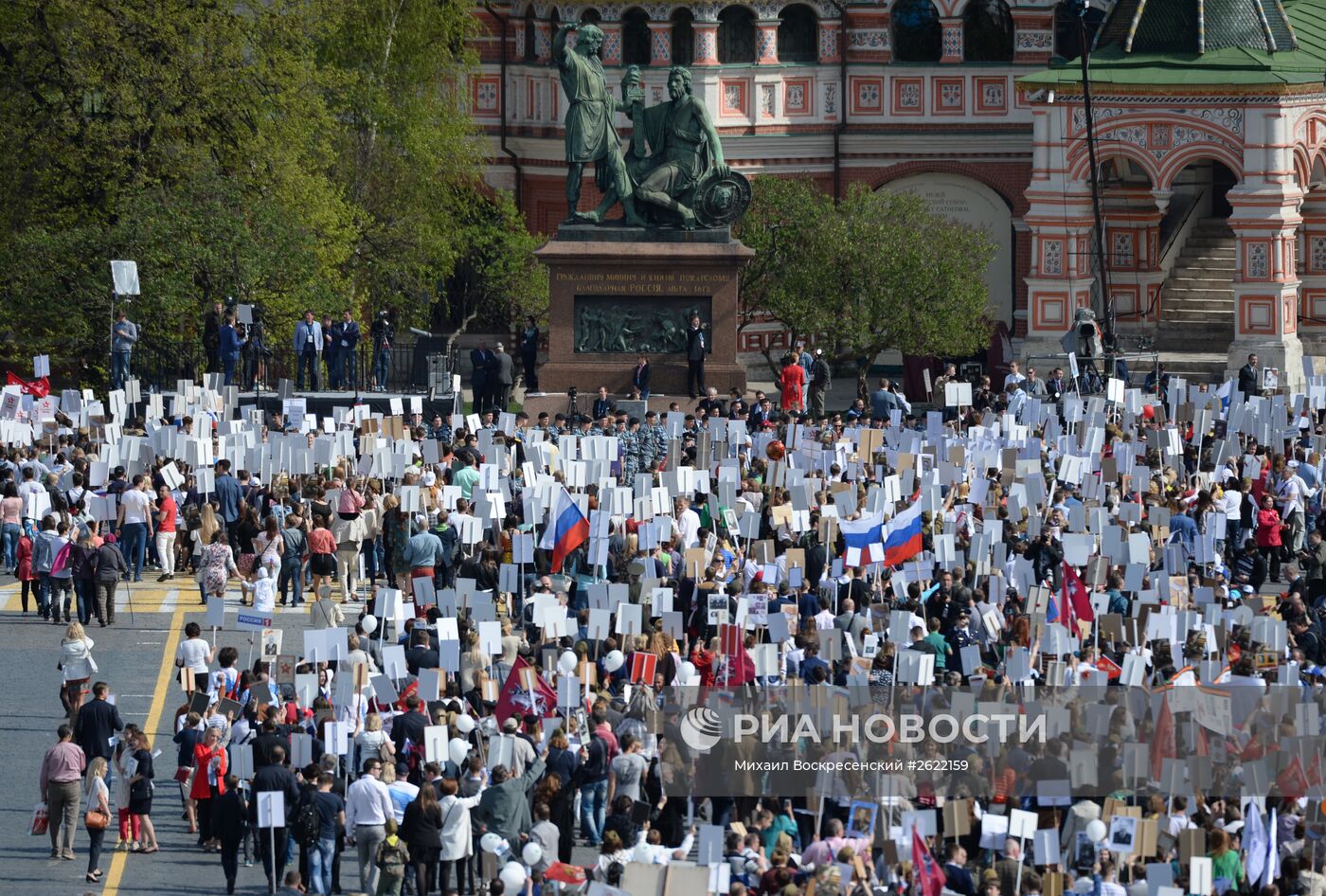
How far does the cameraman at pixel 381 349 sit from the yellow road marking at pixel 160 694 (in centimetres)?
1497

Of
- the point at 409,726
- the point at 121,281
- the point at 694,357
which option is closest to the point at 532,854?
the point at 409,726

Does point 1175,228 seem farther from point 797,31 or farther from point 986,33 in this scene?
point 797,31

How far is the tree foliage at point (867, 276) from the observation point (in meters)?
56.9

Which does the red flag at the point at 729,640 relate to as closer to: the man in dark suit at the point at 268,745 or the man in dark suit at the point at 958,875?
the man in dark suit at the point at 268,745

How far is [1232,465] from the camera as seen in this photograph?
4016 centimetres

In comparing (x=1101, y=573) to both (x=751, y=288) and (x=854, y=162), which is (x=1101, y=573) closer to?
(x=751, y=288)

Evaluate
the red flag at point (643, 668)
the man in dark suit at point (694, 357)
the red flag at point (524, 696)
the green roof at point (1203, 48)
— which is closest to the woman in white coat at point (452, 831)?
the red flag at point (524, 696)

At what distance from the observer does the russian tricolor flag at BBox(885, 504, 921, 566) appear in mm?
33719

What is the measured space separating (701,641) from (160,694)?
5817 millimetres

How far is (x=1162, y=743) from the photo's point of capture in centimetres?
2608

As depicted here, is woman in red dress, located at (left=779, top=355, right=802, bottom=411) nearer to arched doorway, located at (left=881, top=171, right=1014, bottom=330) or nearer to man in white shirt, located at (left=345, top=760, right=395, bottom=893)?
arched doorway, located at (left=881, top=171, right=1014, bottom=330)

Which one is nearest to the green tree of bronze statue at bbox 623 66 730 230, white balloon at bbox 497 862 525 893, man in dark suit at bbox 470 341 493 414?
man in dark suit at bbox 470 341 493 414

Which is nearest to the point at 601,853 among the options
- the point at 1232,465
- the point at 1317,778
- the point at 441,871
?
the point at 441,871

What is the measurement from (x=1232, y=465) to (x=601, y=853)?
18.1 m
